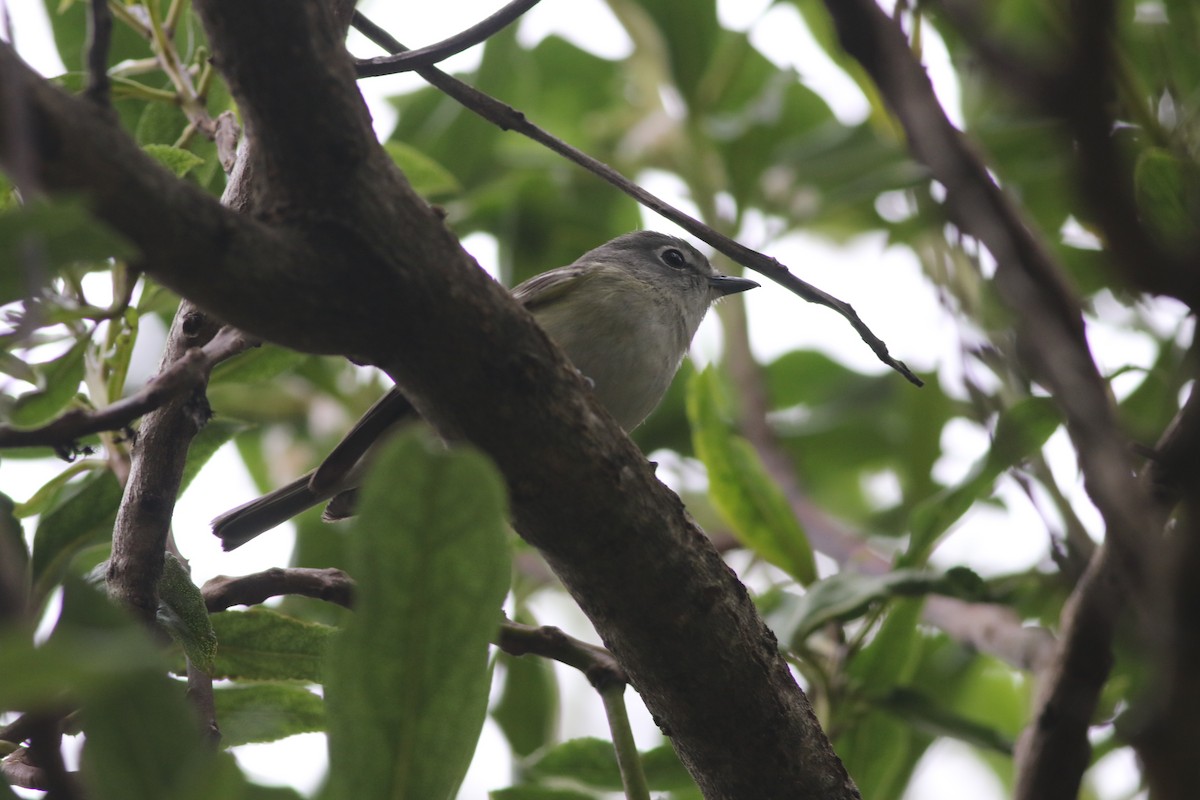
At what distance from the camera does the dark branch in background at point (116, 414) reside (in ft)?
4.58

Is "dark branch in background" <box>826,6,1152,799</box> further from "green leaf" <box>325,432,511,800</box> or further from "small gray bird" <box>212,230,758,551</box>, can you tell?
"small gray bird" <box>212,230,758,551</box>

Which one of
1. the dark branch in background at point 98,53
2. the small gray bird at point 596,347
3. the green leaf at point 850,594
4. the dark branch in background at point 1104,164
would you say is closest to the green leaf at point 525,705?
→ the small gray bird at point 596,347

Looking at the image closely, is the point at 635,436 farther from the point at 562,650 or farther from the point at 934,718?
the point at 562,650

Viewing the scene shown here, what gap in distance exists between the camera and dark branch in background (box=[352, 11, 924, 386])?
1.95 meters

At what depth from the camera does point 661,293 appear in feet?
14.8

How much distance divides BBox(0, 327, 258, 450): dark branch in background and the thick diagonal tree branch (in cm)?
8

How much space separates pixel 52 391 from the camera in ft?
5.88

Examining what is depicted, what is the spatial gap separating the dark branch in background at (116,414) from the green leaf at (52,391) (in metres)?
0.26

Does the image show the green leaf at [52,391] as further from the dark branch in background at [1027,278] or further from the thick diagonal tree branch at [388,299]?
the dark branch in background at [1027,278]

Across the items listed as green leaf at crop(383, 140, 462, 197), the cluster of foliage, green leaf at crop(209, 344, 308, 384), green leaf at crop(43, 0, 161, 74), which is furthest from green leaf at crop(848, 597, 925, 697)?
green leaf at crop(43, 0, 161, 74)

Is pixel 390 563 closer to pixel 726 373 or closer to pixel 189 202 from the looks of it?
pixel 189 202

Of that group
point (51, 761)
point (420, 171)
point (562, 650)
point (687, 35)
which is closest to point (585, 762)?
point (562, 650)

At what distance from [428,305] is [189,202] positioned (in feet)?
1.12

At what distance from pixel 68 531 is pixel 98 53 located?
4.25 ft
